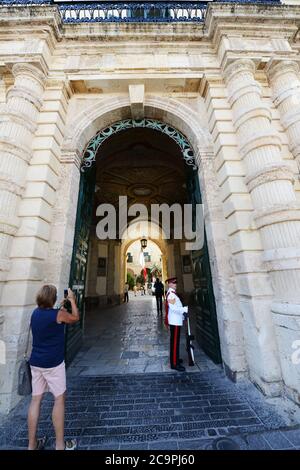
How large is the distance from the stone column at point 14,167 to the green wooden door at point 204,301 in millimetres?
3208

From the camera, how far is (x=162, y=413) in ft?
8.36

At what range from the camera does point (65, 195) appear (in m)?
4.11

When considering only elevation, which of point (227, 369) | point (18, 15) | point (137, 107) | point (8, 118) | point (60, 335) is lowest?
point (227, 369)

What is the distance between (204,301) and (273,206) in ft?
7.87

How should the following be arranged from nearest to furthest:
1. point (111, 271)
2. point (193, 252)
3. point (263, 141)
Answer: point (263, 141) < point (193, 252) < point (111, 271)

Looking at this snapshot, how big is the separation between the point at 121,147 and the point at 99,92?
2103 millimetres

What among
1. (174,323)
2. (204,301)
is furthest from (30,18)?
(204,301)

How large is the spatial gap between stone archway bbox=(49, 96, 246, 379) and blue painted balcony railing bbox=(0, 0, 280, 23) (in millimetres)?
2100

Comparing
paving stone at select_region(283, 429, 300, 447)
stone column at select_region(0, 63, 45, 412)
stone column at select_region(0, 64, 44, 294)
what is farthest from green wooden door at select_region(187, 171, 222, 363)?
stone column at select_region(0, 64, 44, 294)

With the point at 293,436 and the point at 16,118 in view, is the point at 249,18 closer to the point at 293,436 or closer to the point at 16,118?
the point at 16,118

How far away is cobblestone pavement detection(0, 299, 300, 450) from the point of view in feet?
6.95

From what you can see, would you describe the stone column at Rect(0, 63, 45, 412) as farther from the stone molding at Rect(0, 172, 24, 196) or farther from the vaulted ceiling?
the vaulted ceiling

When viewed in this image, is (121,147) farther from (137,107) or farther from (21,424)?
(21,424)
